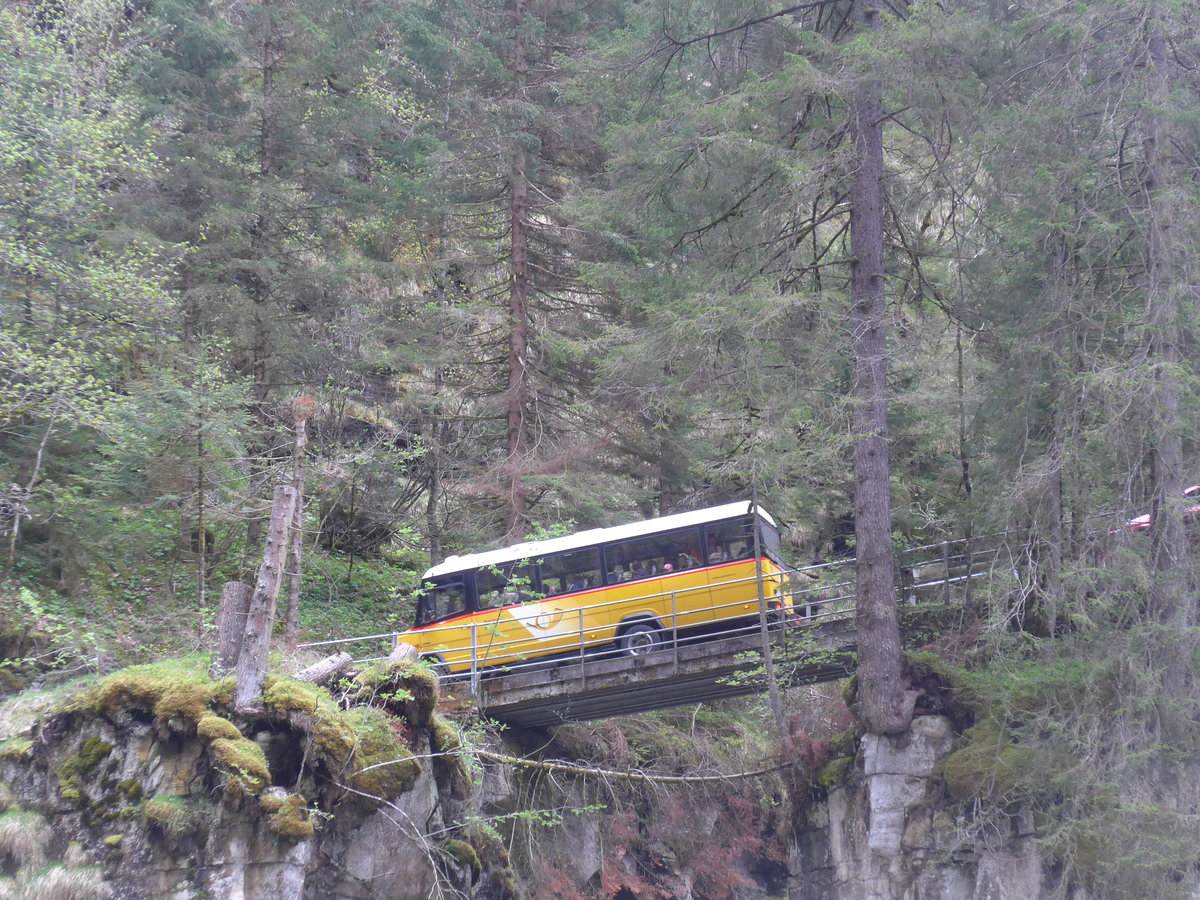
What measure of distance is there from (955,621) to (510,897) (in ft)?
25.6

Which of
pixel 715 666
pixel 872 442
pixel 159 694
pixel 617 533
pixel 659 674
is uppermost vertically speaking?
pixel 872 442

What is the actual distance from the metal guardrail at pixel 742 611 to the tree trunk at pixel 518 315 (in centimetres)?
207

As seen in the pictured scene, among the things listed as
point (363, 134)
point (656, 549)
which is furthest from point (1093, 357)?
point (363, 134)

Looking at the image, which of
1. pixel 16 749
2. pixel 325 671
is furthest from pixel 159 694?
pixel 325 671

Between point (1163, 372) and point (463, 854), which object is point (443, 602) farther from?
point (1163, 372)

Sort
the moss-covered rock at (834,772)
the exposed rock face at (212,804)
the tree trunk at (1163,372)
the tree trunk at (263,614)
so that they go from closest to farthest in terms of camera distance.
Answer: the exposed rock face at (212,804)
the tree trunk at (263,614)
the tree trunk at (1163,372)
the moss-covered rock at (834,772)

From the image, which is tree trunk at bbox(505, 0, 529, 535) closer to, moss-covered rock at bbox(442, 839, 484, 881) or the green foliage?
moss-covered rock at bbox(442, 839, 484, 881)

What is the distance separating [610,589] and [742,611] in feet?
7.25

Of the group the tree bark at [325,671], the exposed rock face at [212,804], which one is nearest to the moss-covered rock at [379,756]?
the exposed rock face at [212,804]

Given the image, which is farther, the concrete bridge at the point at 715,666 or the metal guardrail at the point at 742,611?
the metal guardrail at the point at 742,611

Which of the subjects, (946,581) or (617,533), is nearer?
(946,581)

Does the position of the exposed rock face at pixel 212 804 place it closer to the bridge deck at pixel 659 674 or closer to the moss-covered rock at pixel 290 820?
the moss-covered rock at pixel 290 820

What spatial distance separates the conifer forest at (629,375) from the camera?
34.8 ft

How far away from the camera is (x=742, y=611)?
15.2 m
